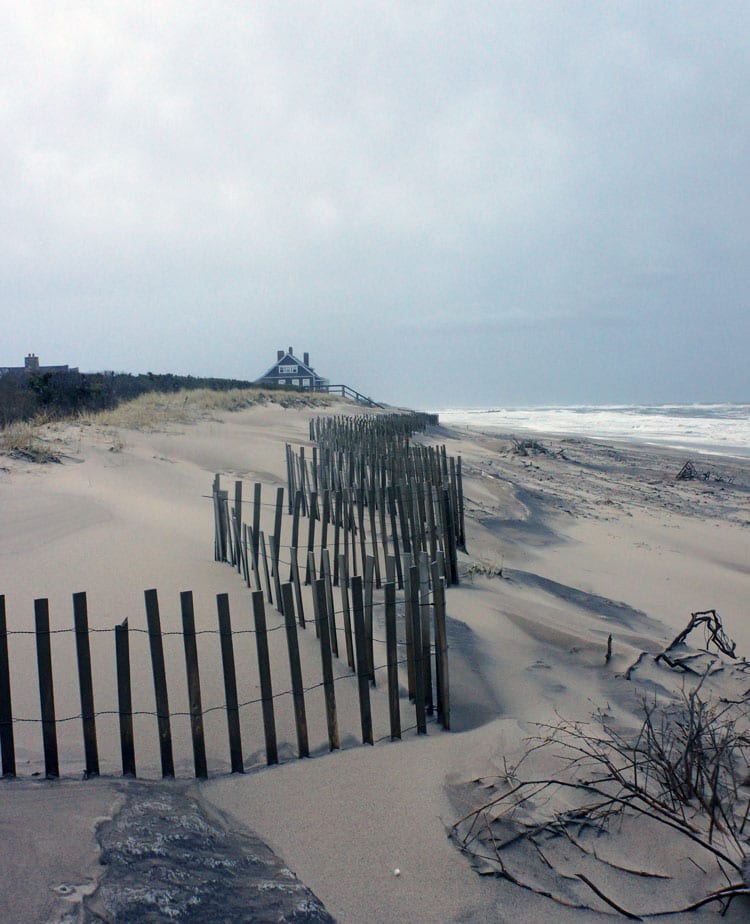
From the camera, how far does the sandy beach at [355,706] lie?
2.32 meters

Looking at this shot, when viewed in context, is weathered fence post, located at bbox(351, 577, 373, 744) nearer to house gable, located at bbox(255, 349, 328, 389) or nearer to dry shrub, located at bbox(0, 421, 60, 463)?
dry shrub, located at bbox(0, 421, 60, 463)

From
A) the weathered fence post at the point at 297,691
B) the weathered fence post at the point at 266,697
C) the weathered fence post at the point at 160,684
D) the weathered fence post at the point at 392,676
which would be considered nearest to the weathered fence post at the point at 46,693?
the weathered fence post at the point at 160,684

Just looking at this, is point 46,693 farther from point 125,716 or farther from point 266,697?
point 266,697

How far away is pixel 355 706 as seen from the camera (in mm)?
3906

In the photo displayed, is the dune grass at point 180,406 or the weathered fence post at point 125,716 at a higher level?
the dune grass at point 180,406

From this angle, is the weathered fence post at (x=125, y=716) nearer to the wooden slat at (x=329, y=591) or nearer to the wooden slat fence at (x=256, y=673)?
the wooden slat fence at (x=256, y=673)

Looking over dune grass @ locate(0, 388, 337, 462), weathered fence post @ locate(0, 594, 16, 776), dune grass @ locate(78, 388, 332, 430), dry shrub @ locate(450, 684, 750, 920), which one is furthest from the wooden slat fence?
dune grass @ locate(78, 388, 332, 430)

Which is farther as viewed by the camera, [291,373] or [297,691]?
[291,373]

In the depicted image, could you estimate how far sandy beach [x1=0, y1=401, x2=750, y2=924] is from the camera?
2320 millimetres

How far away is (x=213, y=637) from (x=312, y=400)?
29758 millimetres

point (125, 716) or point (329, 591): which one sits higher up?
point (329, 591)

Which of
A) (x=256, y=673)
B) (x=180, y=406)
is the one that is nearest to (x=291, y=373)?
(x=180, y=406)

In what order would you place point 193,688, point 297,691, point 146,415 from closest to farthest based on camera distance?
point 193,688 → point 297,691 → point 146,415

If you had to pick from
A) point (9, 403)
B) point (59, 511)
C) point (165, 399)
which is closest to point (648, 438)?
point (165, 399)
